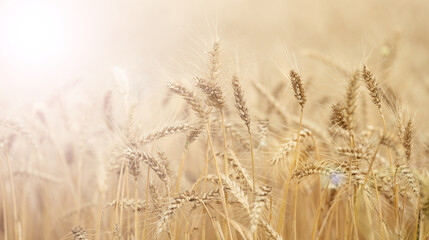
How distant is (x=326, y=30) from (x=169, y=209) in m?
6.51

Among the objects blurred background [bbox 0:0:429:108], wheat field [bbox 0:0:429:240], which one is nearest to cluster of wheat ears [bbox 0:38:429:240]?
wheat field [bbox 0:0:429:240]

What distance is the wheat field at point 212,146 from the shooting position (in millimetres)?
1002

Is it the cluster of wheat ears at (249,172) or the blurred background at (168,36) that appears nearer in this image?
the cluster of wheat ears at (249,172)

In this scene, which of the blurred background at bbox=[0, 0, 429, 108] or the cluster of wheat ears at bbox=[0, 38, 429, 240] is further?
the blurred background at bbox=[0, 0, 429, 108]

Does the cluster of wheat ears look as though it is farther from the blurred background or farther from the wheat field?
the blurred background

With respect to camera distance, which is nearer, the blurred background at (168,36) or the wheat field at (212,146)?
the wheat field at (212,146)

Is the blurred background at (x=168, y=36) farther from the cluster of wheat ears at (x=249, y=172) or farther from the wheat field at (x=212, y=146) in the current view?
the cluster of wheat ears at (x=249, y=172)

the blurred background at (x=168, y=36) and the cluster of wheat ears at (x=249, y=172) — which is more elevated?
the blurred background at (x=168, y=36)

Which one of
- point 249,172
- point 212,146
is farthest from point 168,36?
point 212,146

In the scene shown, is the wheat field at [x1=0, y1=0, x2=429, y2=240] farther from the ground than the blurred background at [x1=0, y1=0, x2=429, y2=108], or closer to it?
closer to it

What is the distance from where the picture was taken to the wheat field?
100 cm

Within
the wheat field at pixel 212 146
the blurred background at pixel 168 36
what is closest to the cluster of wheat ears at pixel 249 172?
the wheat field at pixel 212 146

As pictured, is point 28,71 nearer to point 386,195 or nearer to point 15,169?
Result: point 15,169

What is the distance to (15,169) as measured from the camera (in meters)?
1.65
